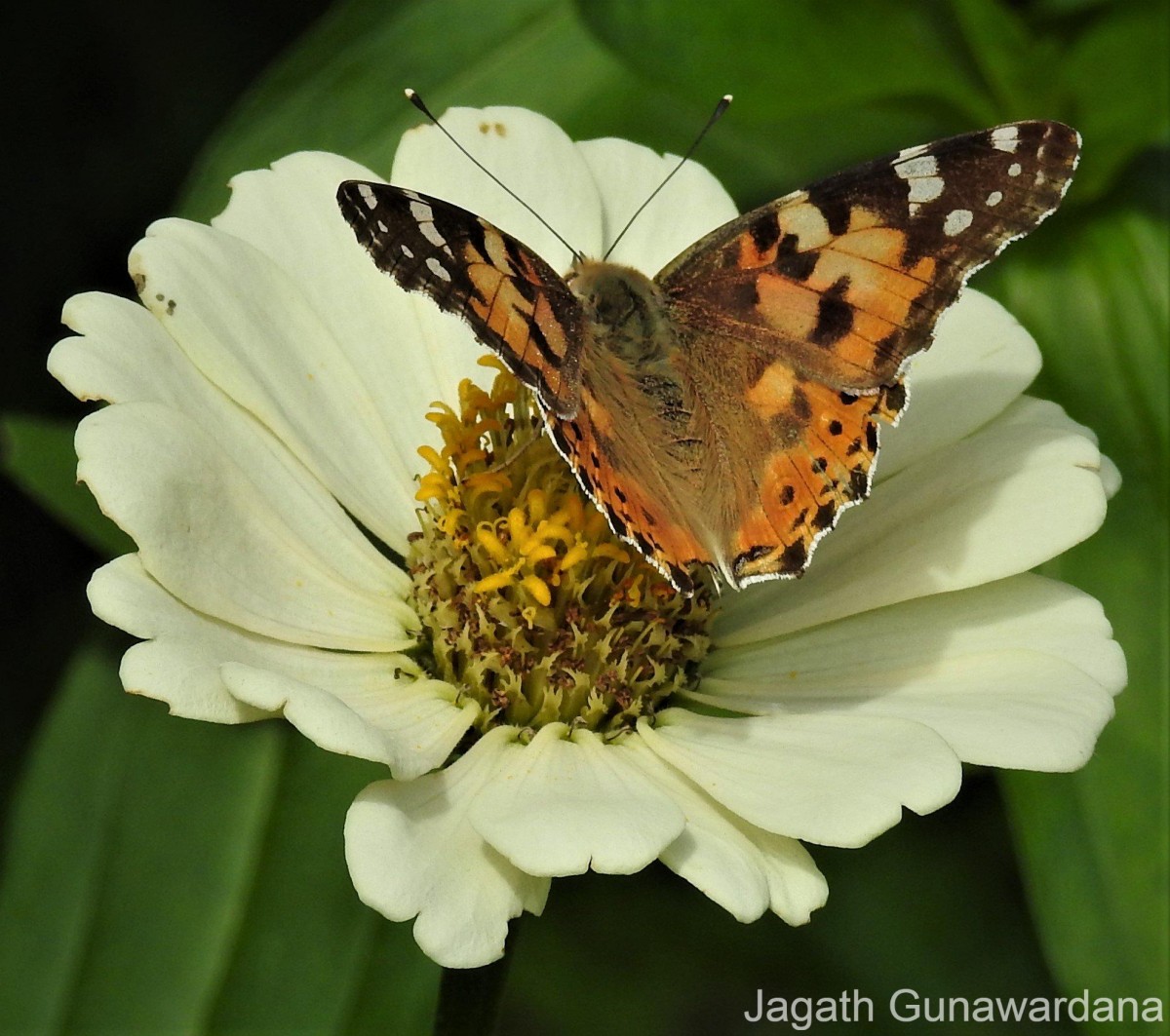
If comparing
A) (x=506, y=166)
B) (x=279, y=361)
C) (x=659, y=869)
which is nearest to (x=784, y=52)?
(x=506, y=166)

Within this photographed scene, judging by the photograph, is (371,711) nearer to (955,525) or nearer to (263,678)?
(263,678)

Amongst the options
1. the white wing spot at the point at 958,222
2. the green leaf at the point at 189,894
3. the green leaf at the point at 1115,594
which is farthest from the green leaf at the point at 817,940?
the white wing spot at the point at 958,222

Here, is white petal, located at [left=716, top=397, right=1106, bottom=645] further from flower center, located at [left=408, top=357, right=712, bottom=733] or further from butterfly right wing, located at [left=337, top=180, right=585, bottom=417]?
butterfly right wing, located at [left=337, top=180, right=585, bottom=417]

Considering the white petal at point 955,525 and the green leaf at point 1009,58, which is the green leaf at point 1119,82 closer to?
the green leaf at point 1009,58

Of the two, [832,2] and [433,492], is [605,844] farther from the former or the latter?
[832,2]

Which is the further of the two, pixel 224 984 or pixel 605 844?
pixel 224 984

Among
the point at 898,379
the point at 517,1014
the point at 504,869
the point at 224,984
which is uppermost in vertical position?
the point at 898,379

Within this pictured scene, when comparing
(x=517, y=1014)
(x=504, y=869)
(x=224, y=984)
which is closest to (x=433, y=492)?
(x=504, y=869)

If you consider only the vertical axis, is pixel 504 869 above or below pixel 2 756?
above
